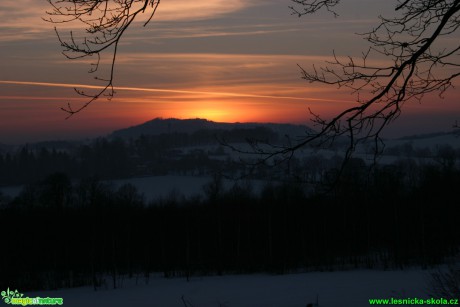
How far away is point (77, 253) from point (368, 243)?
2206 cm

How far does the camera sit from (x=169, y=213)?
47.5 metres

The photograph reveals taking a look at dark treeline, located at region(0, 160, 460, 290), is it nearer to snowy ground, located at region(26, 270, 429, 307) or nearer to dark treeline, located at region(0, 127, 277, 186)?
snowy ground, located at region(26, 270, 429, 307)

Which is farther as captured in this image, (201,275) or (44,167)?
(44,167)

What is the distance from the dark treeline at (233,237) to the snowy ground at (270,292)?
683cm

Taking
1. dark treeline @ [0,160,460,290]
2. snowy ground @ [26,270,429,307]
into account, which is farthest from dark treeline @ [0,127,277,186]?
snowy ground @ [26,270,429,307]

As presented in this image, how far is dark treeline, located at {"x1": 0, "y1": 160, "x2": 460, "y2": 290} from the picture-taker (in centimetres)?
3666

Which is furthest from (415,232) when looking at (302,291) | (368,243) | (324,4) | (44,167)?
(44,167)

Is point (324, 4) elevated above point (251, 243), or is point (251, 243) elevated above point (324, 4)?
point (324, 4)

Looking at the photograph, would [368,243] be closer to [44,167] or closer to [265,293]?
[265,293]

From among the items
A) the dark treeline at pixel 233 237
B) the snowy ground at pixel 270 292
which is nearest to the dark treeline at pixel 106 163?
the dark treeline at pixel 233 237

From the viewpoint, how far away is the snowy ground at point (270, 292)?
65.0 ft

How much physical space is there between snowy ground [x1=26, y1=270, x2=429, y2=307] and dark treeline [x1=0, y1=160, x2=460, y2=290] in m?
6.83

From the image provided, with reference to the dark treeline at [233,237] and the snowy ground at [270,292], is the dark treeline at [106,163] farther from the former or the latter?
the snowy ground at [270,292]

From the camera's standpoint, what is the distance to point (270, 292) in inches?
951
